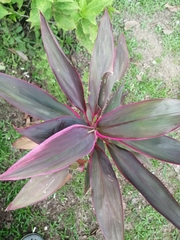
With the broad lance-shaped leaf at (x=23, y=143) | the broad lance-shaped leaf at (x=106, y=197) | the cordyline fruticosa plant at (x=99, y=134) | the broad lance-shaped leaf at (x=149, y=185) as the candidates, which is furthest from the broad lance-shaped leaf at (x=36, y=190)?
the broad lance-shaped leaf at (x=23, y=143)

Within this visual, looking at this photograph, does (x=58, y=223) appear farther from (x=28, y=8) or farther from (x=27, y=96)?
(x=28, y=8)

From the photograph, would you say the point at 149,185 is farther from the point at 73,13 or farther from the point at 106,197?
the point at 73,13

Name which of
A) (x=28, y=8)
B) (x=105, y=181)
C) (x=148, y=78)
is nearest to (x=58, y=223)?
(x=105, y=181)

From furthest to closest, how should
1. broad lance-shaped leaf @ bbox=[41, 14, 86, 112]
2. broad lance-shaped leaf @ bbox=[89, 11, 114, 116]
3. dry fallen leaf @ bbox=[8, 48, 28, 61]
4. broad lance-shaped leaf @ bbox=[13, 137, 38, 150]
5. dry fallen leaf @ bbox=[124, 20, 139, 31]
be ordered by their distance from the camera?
dry fallen leaf @ bbox=[124, 20, 139, 31] < dry fallen leaf @ bbox=[8, 48, 28, 61] < broad lance-shaped leaf @ bbox=[13, 137, 38, 150] < broad lance-shaped leaf @ bbox=[89, 11, 114, 116] < broad lance-shaped leaf @ bbox=[41, 14, 86, 112]

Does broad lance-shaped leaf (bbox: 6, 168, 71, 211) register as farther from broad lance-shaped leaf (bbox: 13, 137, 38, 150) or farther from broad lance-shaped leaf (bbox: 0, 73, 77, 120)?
broad lance-shaped leaf (bbox: 13, 137, 38, 150)

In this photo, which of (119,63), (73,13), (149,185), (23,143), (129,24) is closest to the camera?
(149,185)

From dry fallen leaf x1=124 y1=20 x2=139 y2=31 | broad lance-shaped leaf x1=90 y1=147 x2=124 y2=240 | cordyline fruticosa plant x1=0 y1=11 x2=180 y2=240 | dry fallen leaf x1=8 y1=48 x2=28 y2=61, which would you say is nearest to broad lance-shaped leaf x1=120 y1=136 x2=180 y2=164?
cordyline fruticosa plant x1=0 y1=11 x2=180 y2=240

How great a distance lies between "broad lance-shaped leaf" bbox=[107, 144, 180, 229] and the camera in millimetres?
1343

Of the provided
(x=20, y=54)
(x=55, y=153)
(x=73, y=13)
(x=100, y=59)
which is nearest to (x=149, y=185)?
(x=55, y=153)

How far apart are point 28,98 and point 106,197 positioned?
534 millimetres

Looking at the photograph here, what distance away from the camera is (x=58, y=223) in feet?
7.28

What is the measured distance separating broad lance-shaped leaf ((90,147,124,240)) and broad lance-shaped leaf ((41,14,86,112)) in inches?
10.3

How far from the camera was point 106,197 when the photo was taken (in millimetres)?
1373

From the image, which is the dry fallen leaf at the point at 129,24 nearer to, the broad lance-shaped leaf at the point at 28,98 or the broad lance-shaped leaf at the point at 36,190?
the broad lance-shaped leaf at the point at 28,98
